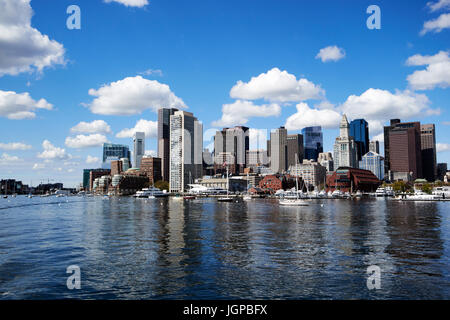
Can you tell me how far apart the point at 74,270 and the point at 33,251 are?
45.7 ft

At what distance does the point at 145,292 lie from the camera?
25734mm

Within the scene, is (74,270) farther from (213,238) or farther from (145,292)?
(213,238)
